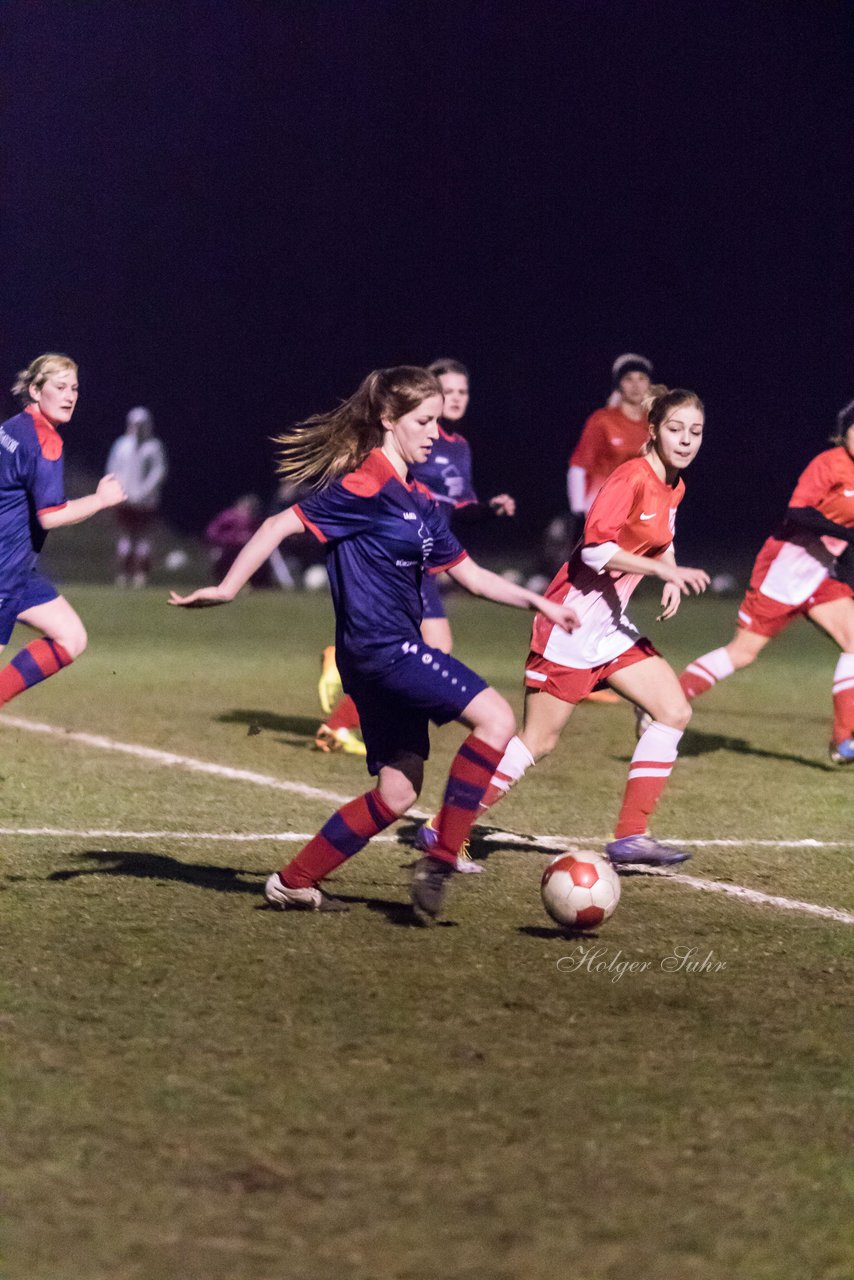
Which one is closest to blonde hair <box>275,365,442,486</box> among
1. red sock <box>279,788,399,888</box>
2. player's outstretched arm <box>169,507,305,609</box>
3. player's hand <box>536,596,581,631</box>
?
player's outstretched arm <box>169,507,305,609</box>

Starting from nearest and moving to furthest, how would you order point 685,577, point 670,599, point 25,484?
point 685,577, point 670,599, point 25,484

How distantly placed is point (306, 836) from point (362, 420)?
84.0 inches

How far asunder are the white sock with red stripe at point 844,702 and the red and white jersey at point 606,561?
286 cm

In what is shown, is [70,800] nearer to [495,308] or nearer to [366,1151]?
[366,1151]

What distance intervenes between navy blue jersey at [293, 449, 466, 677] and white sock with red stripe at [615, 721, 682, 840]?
1.49 metres

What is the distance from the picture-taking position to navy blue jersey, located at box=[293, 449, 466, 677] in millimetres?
5555

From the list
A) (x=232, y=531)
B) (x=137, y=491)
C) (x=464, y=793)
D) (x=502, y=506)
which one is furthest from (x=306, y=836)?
(x=137, y=491)

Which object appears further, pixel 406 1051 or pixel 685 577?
pixel 685 577

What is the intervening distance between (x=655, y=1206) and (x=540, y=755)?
144 inches

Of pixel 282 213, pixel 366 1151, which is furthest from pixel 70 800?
pixel 282 213

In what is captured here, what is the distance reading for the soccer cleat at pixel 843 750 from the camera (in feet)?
30.7

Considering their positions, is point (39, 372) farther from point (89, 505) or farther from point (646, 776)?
point (646, 776)

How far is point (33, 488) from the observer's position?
7766mm

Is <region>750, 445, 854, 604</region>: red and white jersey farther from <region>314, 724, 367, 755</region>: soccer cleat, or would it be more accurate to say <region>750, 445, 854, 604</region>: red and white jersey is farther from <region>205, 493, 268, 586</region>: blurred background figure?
<region>205, 493, 268, 586</region>: blurred background figure
